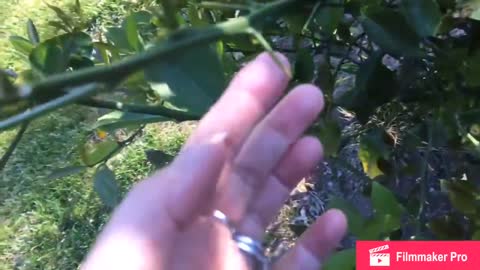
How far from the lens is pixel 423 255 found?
3.67 ft

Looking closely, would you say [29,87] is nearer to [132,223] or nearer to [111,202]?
[132,223]

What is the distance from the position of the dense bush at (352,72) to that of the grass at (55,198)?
3.33 feet

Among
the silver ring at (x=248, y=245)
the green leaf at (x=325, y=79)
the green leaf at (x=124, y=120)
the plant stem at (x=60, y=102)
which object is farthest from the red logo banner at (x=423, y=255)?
the plant stem at (x=60, y=102)

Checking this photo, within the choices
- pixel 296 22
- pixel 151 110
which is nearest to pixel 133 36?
pixel 151 110

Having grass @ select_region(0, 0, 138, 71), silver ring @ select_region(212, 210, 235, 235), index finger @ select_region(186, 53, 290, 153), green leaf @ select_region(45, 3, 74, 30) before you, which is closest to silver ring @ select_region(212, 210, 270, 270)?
silver ring @ select_region(212, 210, 235, 235)

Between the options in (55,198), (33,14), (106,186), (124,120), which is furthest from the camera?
(33,14)

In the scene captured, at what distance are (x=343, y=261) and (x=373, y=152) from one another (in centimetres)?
26

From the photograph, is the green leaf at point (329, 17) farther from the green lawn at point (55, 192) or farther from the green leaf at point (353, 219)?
the green lawn at point (55, 192)

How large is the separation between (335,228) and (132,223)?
30cm

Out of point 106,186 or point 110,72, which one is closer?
point 110,72

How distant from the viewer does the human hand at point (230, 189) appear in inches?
36.5

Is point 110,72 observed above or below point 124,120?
above

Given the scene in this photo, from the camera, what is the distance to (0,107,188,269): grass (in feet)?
7.54

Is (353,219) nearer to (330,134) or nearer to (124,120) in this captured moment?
(330,134)
